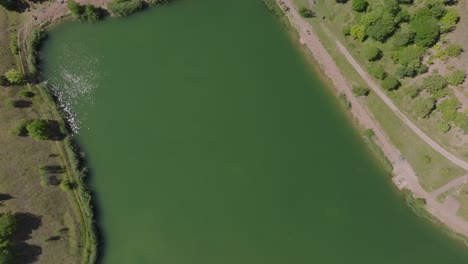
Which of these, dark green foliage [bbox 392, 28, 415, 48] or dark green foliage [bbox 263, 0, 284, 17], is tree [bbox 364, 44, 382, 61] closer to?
dark green foliage [bbox 392, 28, 415, 48]

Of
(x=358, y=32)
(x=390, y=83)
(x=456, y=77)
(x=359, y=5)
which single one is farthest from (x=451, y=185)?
(x=359, y=5)

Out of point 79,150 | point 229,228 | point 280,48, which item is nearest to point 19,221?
point 79,150

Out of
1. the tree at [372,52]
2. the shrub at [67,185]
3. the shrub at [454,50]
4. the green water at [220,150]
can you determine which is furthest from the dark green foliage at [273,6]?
the shrub at [67,185]

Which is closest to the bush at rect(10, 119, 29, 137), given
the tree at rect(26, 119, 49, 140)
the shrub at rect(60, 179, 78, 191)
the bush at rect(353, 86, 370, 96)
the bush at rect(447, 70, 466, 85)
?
the tree at rect(26, 119, 49, 140)

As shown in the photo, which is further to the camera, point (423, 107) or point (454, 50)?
point (423, 107)

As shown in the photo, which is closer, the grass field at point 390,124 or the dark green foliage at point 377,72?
the dark green foliage at point 377,72

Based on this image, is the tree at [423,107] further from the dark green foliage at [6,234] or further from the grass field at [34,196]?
the dark green foliage at [6,234]

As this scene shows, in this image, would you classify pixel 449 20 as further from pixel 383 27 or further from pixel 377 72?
pixel 377 72
